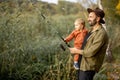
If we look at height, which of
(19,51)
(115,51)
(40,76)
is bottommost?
(115,51)

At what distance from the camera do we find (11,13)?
9.39 m

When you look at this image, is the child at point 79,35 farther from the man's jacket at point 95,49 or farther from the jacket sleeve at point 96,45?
the jacket sleeve at point 96,45

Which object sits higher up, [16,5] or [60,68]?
[16,5]

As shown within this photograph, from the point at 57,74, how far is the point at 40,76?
0.41 meters

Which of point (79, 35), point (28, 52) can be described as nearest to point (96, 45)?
point (79, 35)

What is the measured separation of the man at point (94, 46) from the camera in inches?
200

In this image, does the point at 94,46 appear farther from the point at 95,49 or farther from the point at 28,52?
the point at 28,52

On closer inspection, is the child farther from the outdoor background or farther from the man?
the man

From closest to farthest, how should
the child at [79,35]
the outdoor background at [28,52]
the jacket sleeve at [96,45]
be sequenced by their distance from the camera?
1. the jacket sleeve at [96,45]
2. the child at [79,35]
3. the outdoor background at [28,52]

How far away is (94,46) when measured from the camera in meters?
5.07

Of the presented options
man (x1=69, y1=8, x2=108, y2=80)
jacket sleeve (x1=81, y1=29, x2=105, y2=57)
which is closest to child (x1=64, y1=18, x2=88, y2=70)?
man (x1=69, y1=8, x2=108, y2=80)

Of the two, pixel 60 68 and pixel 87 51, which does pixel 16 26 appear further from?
pixel 87 51

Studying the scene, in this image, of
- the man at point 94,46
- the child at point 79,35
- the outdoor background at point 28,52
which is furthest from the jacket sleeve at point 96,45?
the outdoor background at point 28,52

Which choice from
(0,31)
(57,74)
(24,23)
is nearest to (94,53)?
(57,74)
